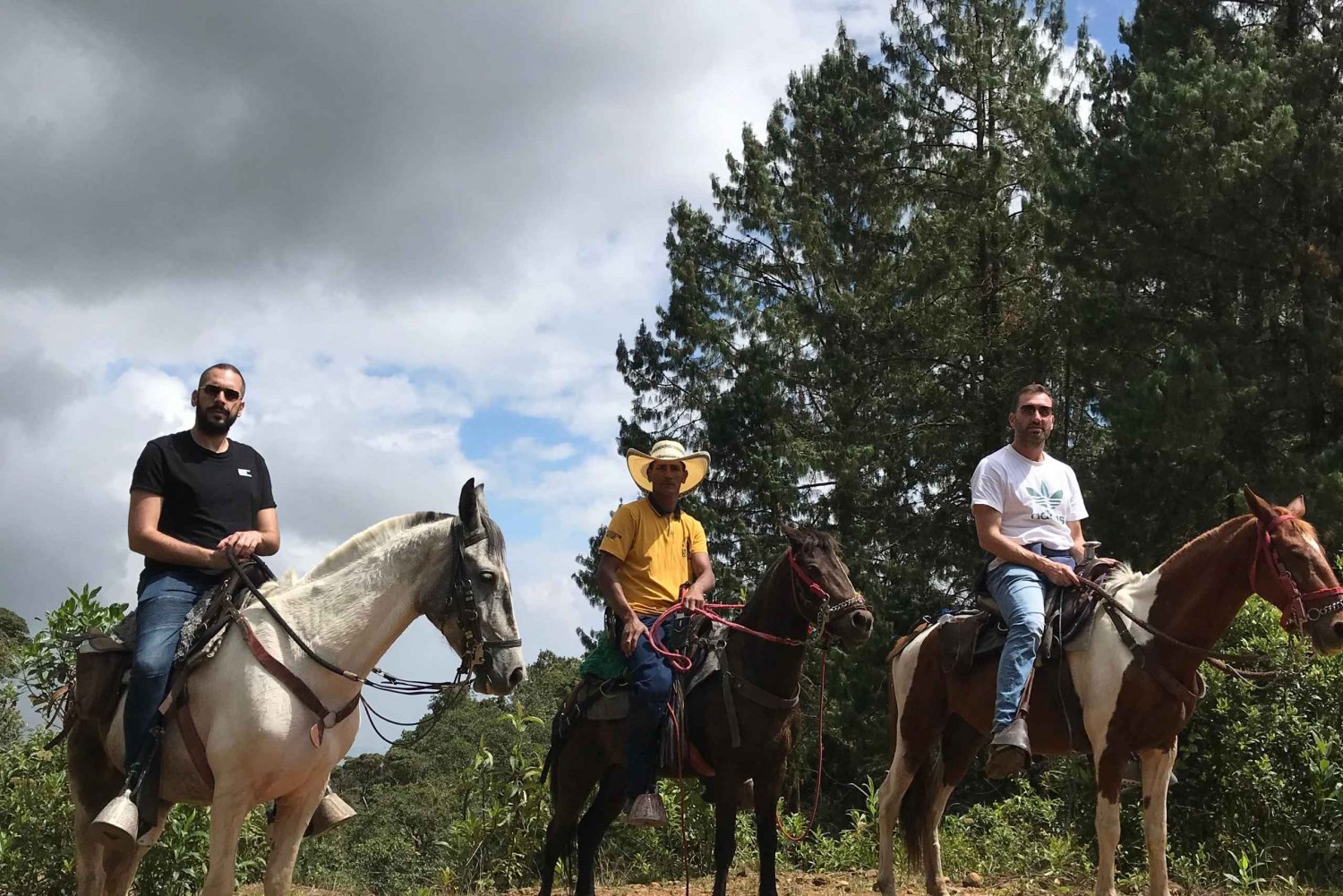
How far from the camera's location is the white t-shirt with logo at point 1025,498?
6.79 metres

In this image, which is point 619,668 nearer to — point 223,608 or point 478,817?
point 223,608

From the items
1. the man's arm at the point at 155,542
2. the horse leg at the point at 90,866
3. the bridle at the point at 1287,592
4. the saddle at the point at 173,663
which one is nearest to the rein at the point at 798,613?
the bridle at the point at 1287,592

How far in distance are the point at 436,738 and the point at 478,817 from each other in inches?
798

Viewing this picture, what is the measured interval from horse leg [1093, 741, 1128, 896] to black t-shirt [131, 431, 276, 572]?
4558mm

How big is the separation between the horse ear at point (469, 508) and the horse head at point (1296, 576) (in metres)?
3.59

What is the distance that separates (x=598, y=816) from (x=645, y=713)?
110 cm

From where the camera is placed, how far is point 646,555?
7.00 m

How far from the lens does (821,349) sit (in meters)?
23.9

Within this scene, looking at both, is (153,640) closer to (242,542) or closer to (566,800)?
(242,542)

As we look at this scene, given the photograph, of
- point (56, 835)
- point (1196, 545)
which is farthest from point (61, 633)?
point (1196, 545)

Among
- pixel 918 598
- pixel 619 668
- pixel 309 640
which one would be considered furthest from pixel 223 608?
pixel 918 598

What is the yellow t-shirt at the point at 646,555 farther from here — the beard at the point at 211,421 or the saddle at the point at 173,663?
the beard at the point at 211,421

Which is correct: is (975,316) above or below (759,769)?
above

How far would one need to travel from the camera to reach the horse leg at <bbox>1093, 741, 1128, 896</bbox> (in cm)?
610
